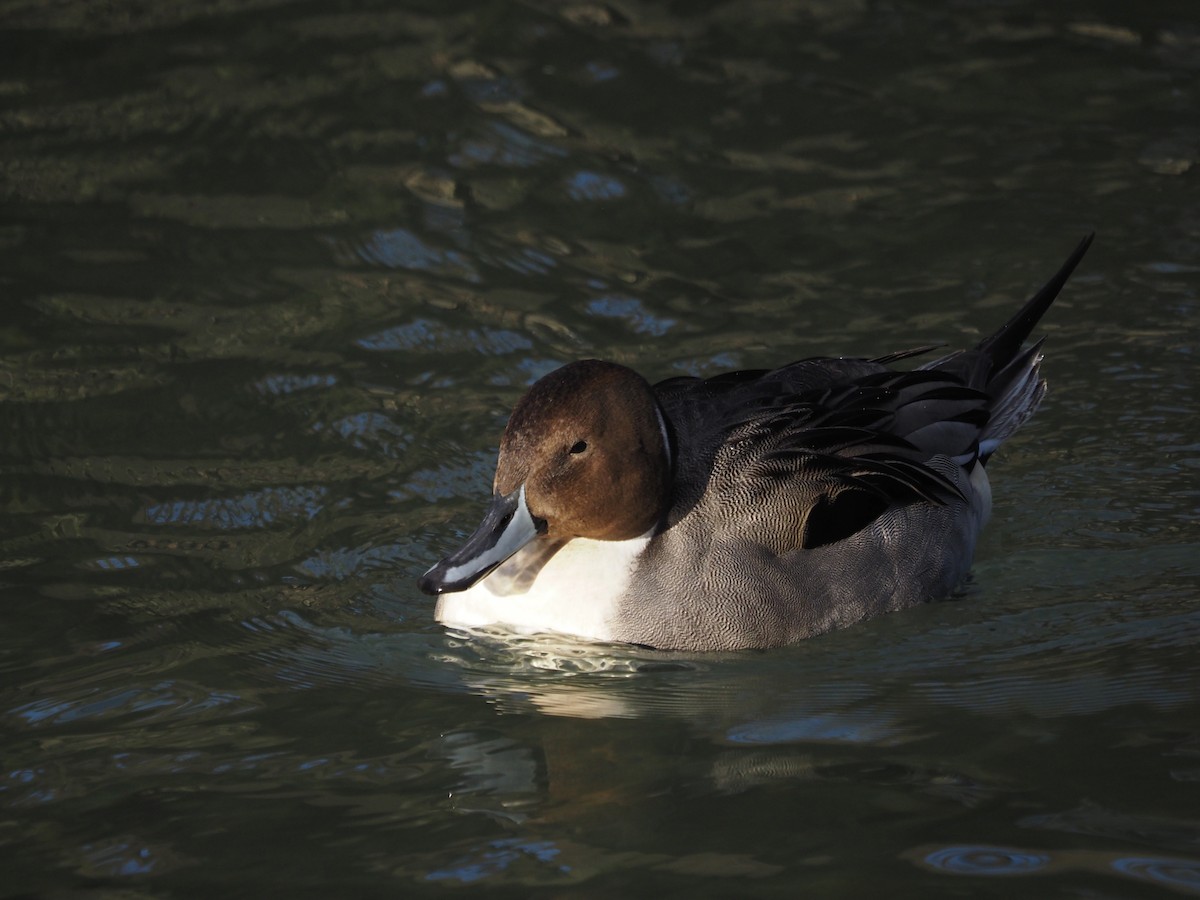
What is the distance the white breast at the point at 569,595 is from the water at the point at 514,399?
0.09 metres

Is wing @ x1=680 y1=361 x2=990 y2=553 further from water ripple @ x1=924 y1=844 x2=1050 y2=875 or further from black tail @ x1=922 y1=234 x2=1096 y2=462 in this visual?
water ripple @ x1=924 y1=844 x2=1050 y2=875

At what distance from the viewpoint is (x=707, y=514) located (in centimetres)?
554

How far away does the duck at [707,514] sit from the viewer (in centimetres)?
523

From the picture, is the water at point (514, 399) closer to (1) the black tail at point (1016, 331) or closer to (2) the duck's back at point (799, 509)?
(2) the duck's back at point (799, 509)

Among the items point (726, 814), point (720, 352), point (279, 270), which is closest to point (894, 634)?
point (726, 814)

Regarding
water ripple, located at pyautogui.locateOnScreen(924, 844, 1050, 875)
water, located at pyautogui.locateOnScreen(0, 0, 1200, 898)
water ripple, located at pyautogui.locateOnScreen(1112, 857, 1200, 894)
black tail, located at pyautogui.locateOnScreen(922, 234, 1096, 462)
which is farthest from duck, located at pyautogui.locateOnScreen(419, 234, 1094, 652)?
water ripple, located at pyautogui.locateOnScreen(1112, 857, 1200, 894)

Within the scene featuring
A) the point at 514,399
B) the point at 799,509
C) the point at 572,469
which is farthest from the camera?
the point at 514,399

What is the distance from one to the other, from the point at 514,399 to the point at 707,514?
1.95 meters

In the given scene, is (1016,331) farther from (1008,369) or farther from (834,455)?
(834,455)

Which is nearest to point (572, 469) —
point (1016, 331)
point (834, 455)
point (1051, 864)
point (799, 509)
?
point (799, 509)

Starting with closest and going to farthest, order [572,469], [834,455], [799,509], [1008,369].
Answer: [572,469] → [799,509] → [834,455] → [1008,369]

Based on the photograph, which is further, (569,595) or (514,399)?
(514,399)

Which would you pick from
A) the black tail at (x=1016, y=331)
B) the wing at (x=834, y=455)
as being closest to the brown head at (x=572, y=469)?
the wing at (x=834, y=455)

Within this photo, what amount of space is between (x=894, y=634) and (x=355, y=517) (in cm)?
215
